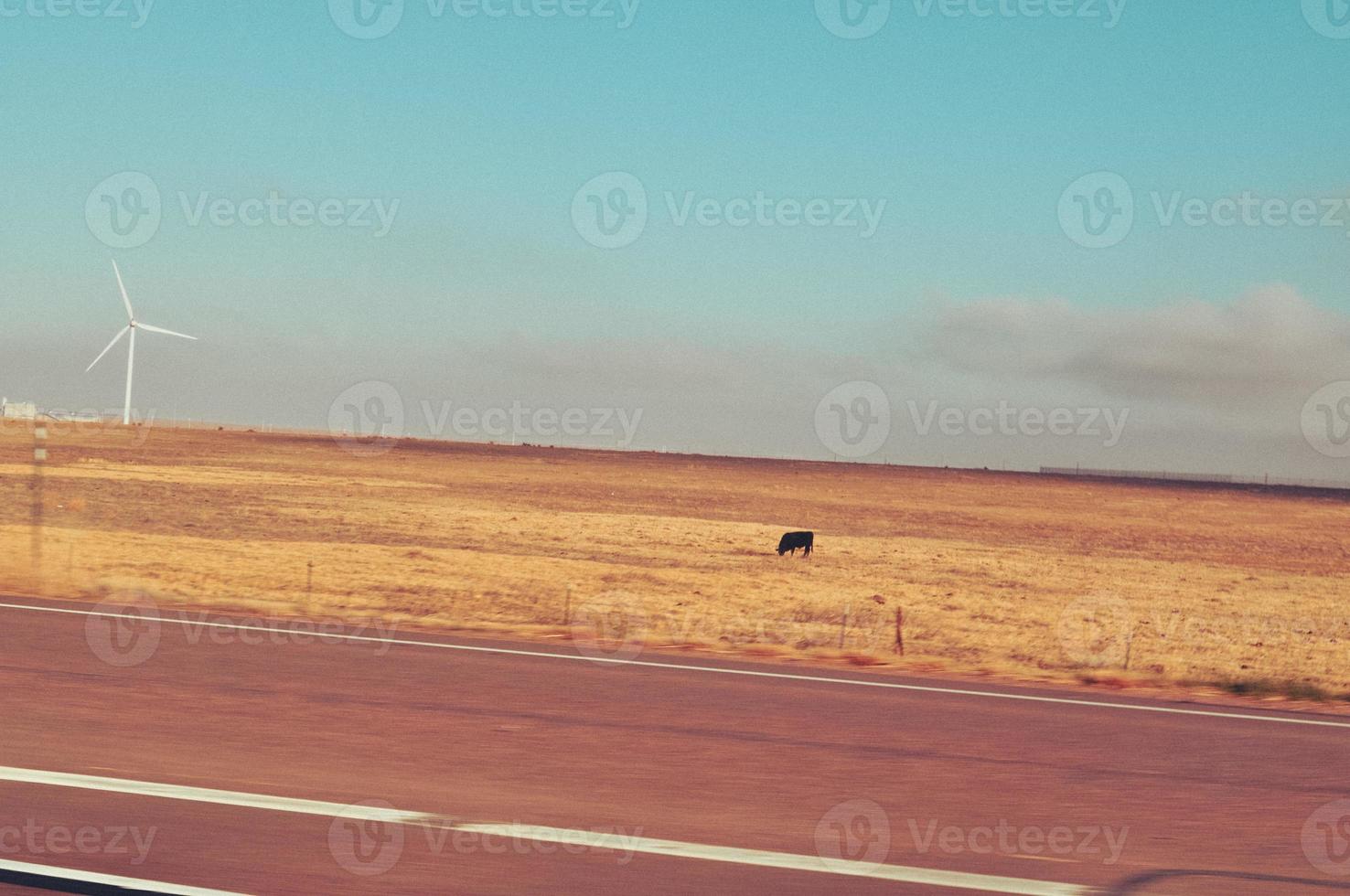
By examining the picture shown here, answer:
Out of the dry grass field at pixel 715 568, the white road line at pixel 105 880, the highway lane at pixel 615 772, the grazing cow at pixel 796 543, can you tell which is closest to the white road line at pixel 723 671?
the highway lane at pixel 615 772

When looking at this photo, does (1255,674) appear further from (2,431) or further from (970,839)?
(2,431)

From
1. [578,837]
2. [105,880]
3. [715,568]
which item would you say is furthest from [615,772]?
[715,568]

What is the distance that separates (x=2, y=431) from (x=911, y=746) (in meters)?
125

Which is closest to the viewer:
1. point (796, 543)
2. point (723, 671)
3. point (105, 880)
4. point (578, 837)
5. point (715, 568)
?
point (105, 880)

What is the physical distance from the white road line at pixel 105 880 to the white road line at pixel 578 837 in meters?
0.09

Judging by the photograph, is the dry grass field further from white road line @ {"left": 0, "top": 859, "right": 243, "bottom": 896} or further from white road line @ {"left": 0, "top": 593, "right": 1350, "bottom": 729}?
white road line @ {"left": 0, "top": 859, "right": 243, "bottom": 896}

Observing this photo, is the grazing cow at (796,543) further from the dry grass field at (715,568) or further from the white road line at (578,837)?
the white road line at (578,837)

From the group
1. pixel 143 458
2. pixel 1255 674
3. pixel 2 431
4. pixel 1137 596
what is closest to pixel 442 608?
pixel 1255 674

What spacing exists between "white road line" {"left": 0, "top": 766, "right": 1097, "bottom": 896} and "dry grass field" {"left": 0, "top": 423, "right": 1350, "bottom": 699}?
27.0 ft

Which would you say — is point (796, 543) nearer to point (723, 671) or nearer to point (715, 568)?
point (715, 568)

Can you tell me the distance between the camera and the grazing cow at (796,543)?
129 feet

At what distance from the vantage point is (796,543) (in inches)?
1570

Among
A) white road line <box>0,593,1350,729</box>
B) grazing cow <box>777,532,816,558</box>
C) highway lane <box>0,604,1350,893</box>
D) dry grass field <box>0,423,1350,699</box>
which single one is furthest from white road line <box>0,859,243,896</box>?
grazing cow <box>777,532,816,558</box>

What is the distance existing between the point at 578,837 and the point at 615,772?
4.95ft
